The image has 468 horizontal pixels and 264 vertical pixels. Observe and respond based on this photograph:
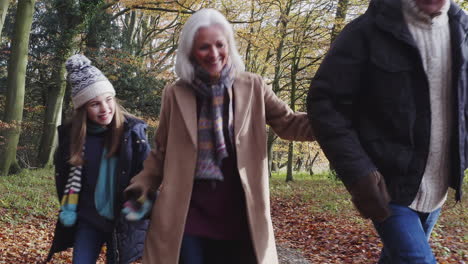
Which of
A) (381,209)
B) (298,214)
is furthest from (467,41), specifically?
(298,214)

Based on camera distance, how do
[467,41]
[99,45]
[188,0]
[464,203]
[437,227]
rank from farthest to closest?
[99,45]
[188,0]
[464,203]
[437,227]
[467,41]

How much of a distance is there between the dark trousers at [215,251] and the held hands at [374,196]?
885 millimetres

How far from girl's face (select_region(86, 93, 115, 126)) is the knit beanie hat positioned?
0.13 ft

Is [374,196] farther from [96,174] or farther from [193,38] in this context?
[96,174]

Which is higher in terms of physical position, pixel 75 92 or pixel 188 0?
pixel 188 0

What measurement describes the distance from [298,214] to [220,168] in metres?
8.44

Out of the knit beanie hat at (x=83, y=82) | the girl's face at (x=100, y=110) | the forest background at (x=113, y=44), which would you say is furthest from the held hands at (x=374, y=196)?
the forest background at (x=113, y=44)

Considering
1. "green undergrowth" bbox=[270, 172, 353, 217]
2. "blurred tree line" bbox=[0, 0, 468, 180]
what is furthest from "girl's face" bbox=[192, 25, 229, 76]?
"blurred tree line" bbox=[0, 0, 468, 180]

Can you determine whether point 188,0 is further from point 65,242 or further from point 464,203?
point 65,242

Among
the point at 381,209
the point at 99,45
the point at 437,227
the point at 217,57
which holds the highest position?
the point at 99,45

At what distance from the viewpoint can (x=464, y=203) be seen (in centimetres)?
1059

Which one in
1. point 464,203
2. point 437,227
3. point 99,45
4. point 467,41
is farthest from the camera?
point 99,45

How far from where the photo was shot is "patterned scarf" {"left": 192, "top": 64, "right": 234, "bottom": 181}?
8.49 ft

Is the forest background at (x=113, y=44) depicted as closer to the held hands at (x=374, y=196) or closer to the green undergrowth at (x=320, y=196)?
the green undergrowth at (x=320, y=196)
